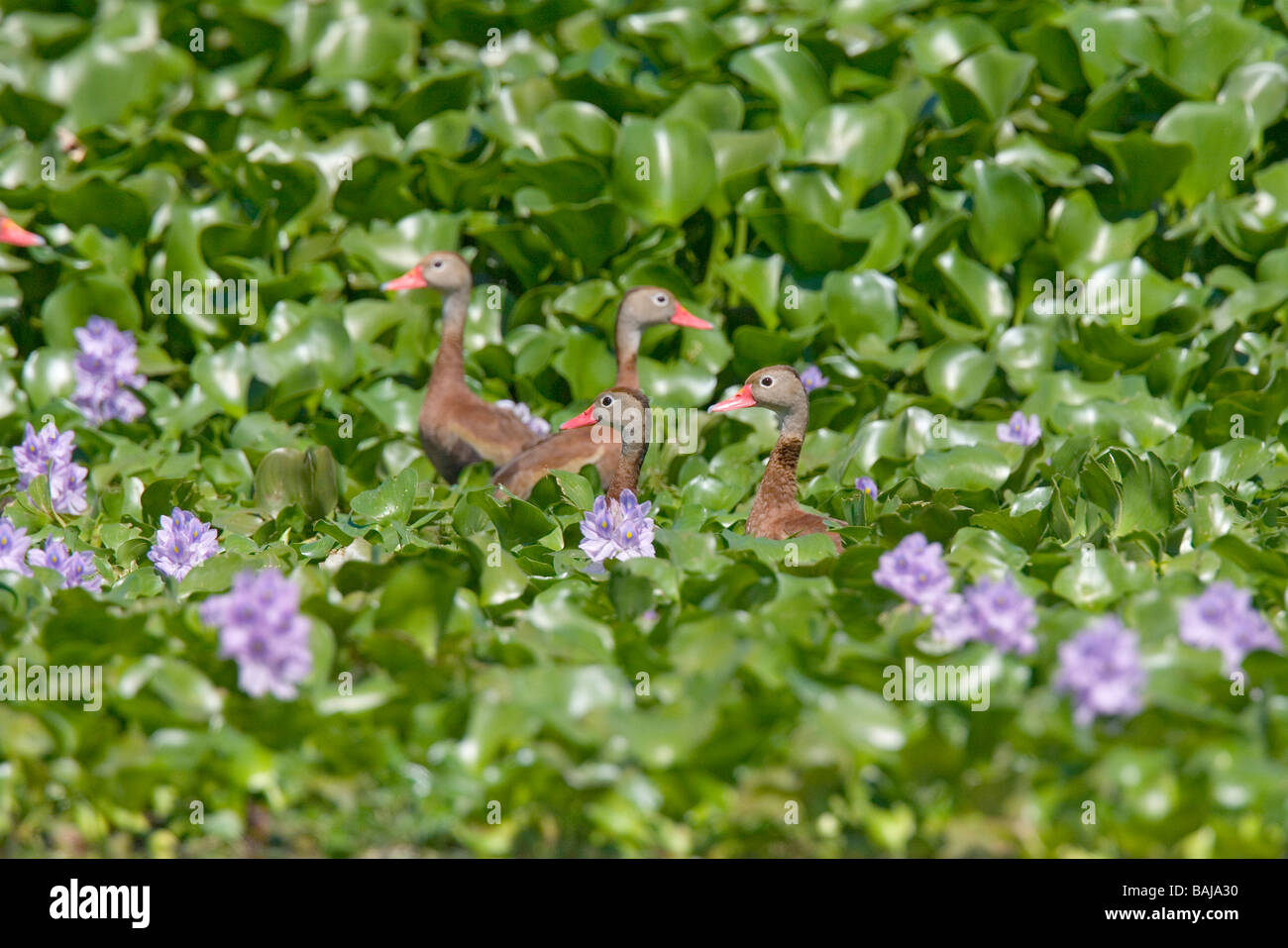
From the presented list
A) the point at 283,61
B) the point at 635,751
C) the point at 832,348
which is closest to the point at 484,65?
the point at 283,61

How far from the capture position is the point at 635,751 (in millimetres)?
3693

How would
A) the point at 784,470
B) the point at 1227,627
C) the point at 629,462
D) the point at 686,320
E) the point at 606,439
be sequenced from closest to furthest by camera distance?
the point at 1227,627 → the point at 784,470 → the point at 629,462 → the point at 606,439 → the point at 686,320

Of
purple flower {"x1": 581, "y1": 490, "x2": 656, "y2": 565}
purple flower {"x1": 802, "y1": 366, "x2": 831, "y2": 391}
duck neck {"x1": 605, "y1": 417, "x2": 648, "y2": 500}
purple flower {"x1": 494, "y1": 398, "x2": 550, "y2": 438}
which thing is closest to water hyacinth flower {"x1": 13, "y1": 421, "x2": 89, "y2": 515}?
purple flower {"x1": 494, "y1": 398, "x2": 550, "y2": 438}

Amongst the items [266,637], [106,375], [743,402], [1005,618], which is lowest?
[106,375]

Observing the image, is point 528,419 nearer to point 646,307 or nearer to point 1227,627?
point 646,307

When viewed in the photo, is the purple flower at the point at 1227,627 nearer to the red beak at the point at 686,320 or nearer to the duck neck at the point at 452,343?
the red beak at the point at 686,320

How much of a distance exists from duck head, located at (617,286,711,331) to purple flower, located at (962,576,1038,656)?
275cm

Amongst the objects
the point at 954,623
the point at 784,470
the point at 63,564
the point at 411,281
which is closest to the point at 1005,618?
the point at 954,623

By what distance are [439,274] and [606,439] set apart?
125 cm

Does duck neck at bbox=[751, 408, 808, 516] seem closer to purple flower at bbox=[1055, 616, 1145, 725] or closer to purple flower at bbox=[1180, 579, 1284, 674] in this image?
purple flower at bbox=[1180, 579, 1284, 674]

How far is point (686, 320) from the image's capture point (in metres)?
6.65

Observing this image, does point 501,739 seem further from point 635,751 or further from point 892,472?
point 892,472

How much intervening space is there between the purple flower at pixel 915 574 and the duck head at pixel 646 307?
2491 mm

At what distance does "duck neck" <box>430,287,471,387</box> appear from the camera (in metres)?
6.69
